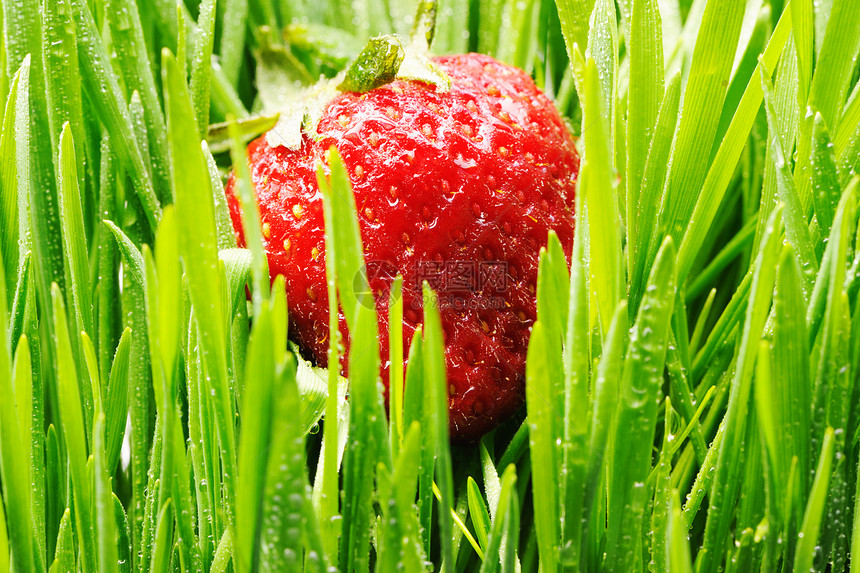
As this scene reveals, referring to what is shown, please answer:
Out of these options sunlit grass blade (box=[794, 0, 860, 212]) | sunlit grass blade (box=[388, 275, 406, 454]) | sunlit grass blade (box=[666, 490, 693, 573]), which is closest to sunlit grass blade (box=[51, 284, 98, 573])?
sunlit grass blade (box=[388, 275, 406, 454])

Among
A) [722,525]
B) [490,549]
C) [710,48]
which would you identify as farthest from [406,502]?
[710,48]

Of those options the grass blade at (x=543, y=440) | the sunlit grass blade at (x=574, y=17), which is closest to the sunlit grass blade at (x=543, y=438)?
the grass blade at (x=543, y=440)

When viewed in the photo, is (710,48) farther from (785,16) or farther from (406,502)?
(406,502)

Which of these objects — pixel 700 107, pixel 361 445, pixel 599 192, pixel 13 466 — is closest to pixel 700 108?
pixel 700 107

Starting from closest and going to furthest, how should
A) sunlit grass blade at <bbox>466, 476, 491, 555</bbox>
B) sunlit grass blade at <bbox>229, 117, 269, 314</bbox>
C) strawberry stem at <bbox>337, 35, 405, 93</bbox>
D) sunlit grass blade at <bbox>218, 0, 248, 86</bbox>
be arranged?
sunlit grass blade at <bbox>229, 117, 269, 314</bbox> → sunlit grass blade at <bbox>466, 476, 491, 555</bbox> → strawberry stem at <bbox>337, 35, 405, 93</bbox> → sunlit grass blade at <bbox>218, 0, 248, 86</bbox>

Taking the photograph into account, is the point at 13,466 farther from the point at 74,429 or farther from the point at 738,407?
the point at 738,407

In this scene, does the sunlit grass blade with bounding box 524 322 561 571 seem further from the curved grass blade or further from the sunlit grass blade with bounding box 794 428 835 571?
the curved grass blade

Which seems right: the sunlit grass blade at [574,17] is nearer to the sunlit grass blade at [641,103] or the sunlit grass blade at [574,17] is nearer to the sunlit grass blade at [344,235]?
the sunlit grass blade at [641,103]
